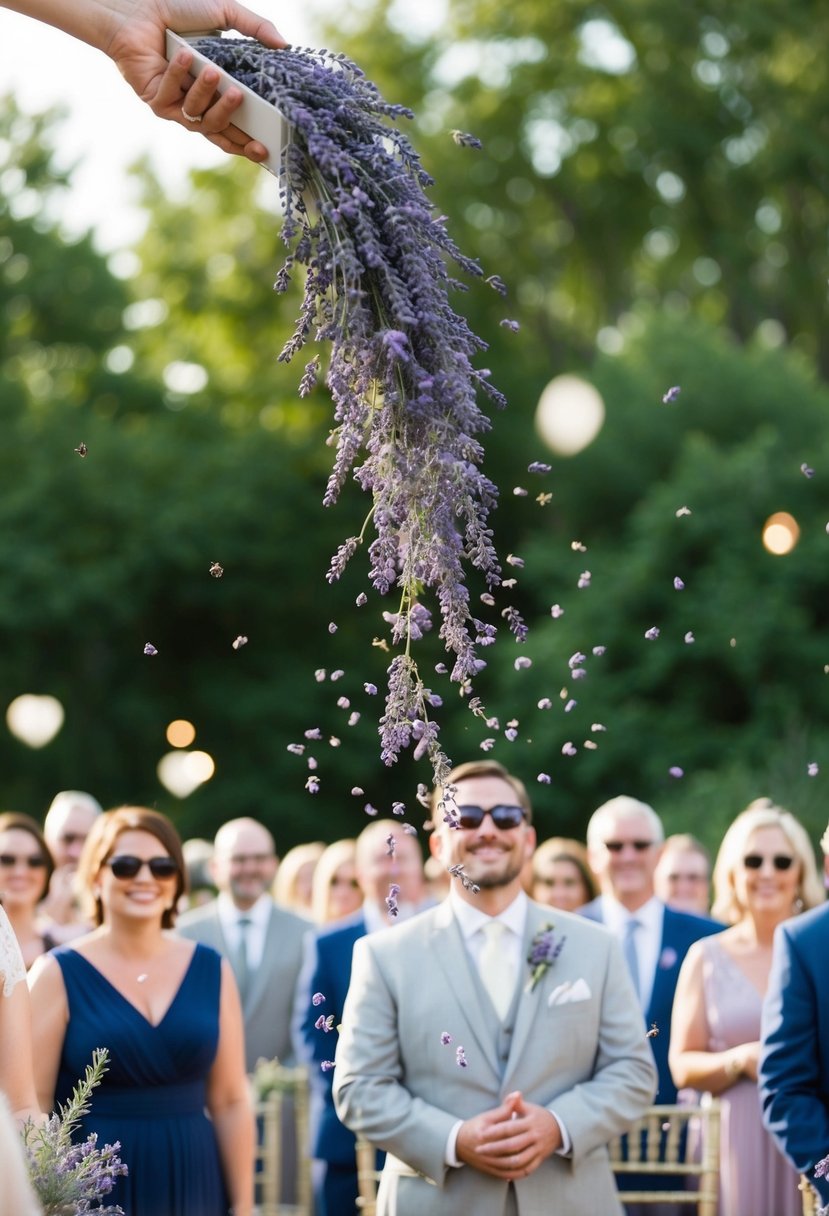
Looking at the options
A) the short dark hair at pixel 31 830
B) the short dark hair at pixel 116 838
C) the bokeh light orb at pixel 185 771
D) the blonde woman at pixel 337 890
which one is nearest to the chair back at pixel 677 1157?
the short dark hair at pixel 116 838

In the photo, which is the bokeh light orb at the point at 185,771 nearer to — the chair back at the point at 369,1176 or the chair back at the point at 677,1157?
the chair back at the point at 369,1176

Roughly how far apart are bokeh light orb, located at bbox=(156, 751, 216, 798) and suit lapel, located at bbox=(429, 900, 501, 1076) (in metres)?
20.1

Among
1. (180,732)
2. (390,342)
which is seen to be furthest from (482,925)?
(180,732)

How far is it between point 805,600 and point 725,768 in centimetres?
353

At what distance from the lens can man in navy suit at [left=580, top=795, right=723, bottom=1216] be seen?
8156mm

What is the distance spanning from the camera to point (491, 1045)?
18.7ft

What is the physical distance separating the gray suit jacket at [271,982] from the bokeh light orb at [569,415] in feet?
56.3

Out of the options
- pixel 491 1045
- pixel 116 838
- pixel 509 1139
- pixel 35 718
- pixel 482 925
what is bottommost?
pixel 509 1139

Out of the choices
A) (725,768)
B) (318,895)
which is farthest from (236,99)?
(725,768)

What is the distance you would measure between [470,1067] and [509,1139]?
1.02 feet

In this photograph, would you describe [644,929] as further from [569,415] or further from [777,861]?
[569,415]

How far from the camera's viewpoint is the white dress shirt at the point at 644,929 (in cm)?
830

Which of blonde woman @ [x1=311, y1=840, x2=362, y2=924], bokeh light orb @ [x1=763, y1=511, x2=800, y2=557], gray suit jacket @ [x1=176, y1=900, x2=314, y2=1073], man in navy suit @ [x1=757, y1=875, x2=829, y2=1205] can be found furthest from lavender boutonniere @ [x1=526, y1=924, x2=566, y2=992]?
bokeh light orb @ [x1=763, y1=511, x2=800, y2=557]

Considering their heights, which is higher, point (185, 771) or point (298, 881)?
point (185, 771)
